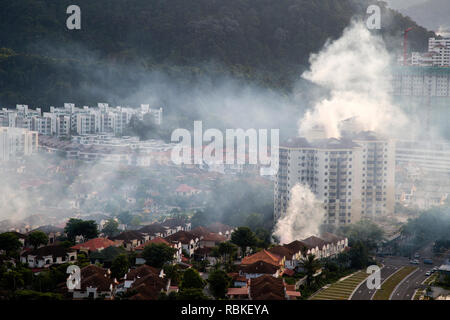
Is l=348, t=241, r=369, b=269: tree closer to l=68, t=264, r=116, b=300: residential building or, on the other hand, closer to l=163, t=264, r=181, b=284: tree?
l=163, t=264, r=181, b=284: tree

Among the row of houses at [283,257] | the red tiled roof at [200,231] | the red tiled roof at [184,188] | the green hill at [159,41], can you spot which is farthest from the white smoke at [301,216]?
the green hill at [159,41]

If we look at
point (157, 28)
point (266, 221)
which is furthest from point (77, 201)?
point (157, 28)

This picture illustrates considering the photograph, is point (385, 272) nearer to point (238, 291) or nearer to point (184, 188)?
point (238, 291)

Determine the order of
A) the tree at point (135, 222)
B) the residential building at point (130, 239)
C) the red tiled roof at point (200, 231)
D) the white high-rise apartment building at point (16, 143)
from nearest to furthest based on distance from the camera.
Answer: the residential building at point (130, 239)
the red tiled roof at point (200, 231)
the tree at point (135, 222)
the white high-rise apartment building at point (16, 143)

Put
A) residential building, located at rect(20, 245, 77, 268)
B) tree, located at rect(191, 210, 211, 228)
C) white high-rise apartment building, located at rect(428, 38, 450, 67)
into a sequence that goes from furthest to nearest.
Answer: white high-rise apartment building, located at rect(428, 38, 450, 67) < tree, located at rect(191, 210, 211, 228) < residential building, located at rect(20, 245, 77, 268)

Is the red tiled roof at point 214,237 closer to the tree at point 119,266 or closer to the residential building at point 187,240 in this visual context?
the residential building at point 187,240

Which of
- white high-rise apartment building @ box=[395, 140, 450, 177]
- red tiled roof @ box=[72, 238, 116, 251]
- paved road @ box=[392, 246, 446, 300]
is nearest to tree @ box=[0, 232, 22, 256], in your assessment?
red tiled roof @ box=[72, 238, 116, 251]
